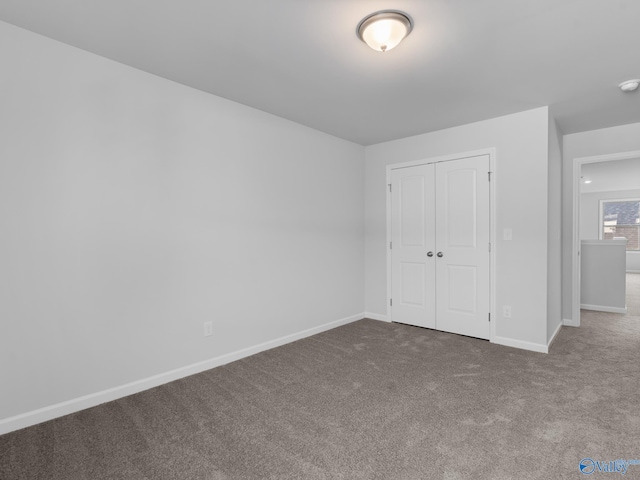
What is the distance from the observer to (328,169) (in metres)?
4.30

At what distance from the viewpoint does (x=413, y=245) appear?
4.40 meters

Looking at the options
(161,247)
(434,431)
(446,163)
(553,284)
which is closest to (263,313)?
(161,247)

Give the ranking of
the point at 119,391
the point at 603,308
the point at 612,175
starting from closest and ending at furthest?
1. the point at 119,391
2. the point at 603,308
3. the point at 612,175

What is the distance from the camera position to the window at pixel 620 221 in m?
9.76

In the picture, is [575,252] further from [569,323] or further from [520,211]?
[520,211]

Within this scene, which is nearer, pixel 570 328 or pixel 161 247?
pixel 161 247

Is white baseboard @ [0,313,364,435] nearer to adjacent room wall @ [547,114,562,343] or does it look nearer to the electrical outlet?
the electrical outlet

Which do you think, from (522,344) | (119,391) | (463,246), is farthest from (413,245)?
(119,391)

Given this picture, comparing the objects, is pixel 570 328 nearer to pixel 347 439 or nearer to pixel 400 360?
pixel 400 360

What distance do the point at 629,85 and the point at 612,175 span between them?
667 centimetres

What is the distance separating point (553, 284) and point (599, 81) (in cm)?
207

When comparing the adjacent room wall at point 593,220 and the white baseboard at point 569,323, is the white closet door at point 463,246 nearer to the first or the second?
the white baseboard at point 569,323

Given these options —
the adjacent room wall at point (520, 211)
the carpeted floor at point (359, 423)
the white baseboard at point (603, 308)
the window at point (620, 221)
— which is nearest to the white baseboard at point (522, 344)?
the adjacent room wall at point (520, 211)

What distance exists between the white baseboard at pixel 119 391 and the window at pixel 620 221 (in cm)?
1082
